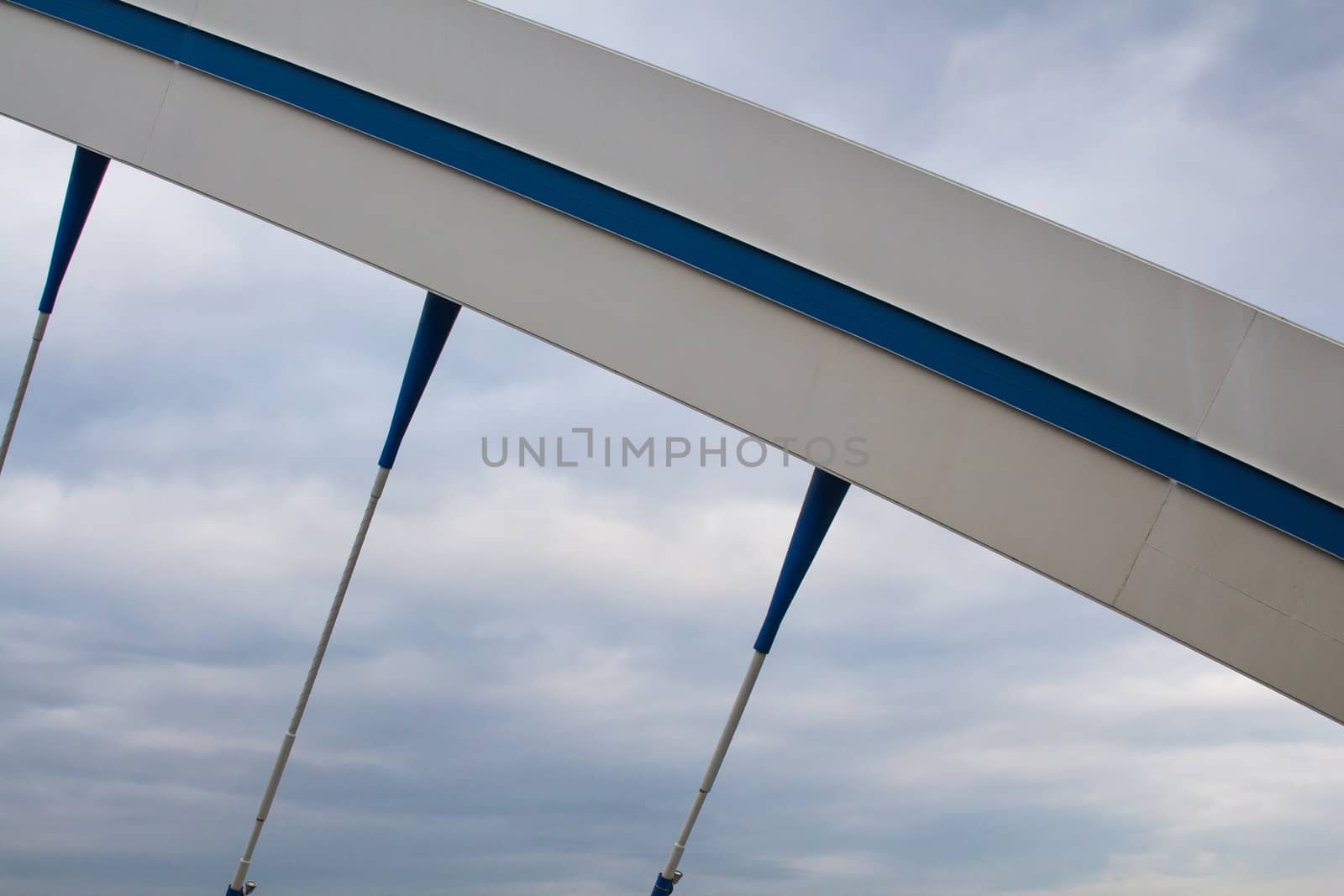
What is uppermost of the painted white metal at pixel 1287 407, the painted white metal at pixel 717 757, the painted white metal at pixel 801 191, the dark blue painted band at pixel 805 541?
the painted white metal at pixel 801 191

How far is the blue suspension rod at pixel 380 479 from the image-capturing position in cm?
1238

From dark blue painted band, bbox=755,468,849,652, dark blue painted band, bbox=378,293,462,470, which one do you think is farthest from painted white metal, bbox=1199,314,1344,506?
dark blue painted band, bbox=378,293,462,470

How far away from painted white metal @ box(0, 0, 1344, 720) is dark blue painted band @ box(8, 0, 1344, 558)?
13cm

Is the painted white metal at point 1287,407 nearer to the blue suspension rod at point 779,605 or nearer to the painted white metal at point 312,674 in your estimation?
the blue suspension rod at point 779,605

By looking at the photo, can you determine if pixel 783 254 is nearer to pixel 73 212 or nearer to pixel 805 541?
pixel 805 541

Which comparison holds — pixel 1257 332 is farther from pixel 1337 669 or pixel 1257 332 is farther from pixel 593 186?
pixel 593 186

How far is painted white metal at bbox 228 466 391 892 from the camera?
12.5 m

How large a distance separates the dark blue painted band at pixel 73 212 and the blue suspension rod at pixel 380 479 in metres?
4.86

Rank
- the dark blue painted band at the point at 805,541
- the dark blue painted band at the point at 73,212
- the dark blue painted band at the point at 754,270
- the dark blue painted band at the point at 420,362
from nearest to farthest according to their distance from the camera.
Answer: the dark blue painted band at the point at 754,270
the dark blue painted band at the point at 805,541
the dark blue painted band at the point at 420,362
the dark blue painted band at the point at 73,212

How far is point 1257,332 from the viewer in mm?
9688

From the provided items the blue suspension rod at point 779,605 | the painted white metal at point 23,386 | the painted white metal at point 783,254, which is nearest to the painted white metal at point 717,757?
the blue suspension rod at point 779,605

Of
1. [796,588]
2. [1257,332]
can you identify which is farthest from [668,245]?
[1257,332]

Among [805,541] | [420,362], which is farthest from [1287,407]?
[420,362]

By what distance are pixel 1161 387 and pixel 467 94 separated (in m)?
7.44
